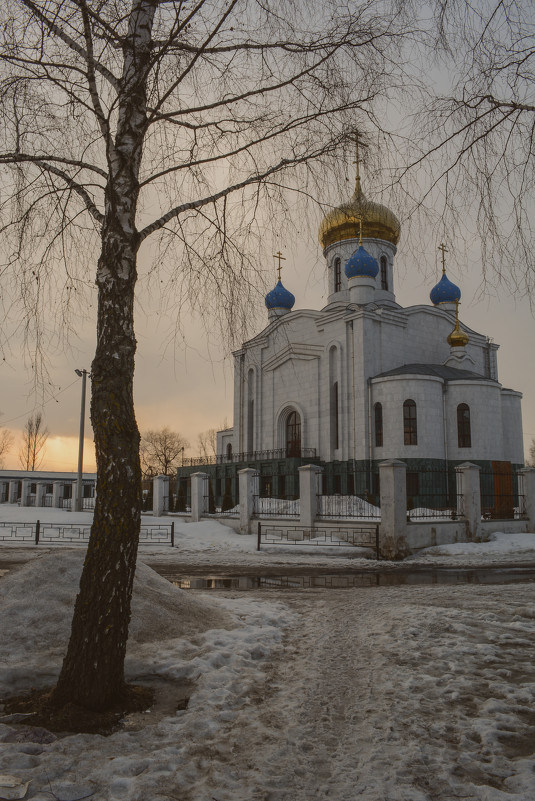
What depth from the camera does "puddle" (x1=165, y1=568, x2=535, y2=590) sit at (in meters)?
10.5

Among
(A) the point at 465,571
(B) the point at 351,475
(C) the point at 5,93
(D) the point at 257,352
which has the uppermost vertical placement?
(D) the point at 257,352

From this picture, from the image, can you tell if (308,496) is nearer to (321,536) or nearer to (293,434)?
(321,536)

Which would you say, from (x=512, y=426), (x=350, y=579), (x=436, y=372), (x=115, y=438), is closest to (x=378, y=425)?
(x=436, y=372)

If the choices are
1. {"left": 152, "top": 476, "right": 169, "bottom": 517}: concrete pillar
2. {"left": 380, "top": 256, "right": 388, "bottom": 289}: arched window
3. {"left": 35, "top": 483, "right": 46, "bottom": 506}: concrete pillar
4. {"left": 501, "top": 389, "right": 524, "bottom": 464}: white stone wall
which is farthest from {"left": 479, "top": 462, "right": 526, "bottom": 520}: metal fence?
{"left": 35, "top": 483, "right": 46, "bottom": 506}: concrete pillar

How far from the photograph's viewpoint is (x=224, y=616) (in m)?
6.71

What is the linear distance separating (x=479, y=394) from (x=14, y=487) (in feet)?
113

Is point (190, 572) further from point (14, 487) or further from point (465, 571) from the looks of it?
point (14, 487)

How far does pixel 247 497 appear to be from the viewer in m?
20.4

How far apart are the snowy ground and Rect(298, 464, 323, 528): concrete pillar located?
10.1 metres

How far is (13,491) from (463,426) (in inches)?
1311

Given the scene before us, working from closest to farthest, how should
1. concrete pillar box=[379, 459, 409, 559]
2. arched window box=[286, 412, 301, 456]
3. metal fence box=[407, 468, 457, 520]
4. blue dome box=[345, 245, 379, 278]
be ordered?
concrete pillar box=[379, 459, 409, 559] → metal fence box=[407, 468, 457, 520] → blue dome box=[345, 245, 379, 278] → arched window box=[286, 412, 301, 456]

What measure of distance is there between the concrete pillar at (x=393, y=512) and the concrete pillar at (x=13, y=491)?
3533 centimetres

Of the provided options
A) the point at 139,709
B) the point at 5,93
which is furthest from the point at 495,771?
the point at 5,93

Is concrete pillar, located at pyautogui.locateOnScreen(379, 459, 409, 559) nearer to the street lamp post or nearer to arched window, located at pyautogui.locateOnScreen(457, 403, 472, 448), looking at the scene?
arched window, located at pyautogui.locateOnScreen(457, 403, 472, 448)
